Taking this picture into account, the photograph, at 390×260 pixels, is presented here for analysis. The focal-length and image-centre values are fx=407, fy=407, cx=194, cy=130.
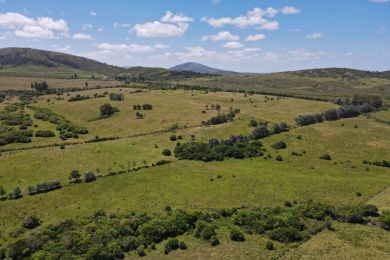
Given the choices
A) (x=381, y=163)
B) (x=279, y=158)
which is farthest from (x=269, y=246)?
(x=381, y=163)

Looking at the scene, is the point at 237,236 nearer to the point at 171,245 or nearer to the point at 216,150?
the point at 171,245

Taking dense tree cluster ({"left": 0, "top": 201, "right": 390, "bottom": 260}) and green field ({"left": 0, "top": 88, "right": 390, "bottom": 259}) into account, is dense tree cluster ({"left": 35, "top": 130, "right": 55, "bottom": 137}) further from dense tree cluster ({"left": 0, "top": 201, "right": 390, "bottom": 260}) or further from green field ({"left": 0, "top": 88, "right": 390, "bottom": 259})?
dense tree cluster ({"left": 0, "top": 201, "right": 390, "bottom": 260})

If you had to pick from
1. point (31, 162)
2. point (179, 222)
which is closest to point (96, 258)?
point (179, 222)

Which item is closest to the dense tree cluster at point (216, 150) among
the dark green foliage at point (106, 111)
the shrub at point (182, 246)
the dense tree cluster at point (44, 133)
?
the shrub at point (182, 246)

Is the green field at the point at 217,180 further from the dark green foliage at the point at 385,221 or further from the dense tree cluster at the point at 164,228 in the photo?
the dense tree cluster at the point at 164,228

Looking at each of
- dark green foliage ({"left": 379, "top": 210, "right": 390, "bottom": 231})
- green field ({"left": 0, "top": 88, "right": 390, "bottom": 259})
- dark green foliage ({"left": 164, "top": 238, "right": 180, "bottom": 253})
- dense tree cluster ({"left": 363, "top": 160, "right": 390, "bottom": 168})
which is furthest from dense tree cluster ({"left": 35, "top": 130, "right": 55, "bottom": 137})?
dark green foliage ({"left": 379, "top": 210, "right": 390, "bottom": 231})
